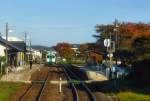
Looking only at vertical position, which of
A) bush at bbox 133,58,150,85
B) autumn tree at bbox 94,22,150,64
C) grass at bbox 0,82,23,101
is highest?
autumn tree at bbox 94,22,150,64

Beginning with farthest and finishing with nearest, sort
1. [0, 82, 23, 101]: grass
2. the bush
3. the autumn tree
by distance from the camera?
the autumn tree
the bush
[0, 82, 23, 101]: grass

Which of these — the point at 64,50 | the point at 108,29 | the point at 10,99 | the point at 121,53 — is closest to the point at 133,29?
the point at 108,29

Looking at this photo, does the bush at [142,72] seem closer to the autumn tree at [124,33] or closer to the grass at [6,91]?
the grass at [6,91]

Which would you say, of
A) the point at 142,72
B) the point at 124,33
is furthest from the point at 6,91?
the point at 124,33

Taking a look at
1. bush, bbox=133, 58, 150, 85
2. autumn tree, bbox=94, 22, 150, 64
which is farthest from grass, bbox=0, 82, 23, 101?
autumn tree, bbox=94, 22, 150, 64

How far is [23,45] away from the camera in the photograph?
113688 millimetres

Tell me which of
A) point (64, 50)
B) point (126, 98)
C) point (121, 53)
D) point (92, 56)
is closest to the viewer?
point (126, 98)

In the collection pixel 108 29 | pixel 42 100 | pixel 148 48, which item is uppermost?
pixel 108 29

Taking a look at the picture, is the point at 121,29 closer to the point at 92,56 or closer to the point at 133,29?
the point at 133,29

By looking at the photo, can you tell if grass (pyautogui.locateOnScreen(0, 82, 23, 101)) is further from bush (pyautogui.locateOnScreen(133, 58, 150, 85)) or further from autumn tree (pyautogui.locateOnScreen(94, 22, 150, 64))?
autumn tree (pyautogui.locateOnScreen(94, 22, 150, 64))

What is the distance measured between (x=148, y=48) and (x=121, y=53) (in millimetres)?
26477

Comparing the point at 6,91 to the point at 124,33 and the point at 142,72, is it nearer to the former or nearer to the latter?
the point at 142,72

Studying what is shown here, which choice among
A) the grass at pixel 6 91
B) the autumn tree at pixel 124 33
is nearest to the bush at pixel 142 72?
the grass at pixel 6 91

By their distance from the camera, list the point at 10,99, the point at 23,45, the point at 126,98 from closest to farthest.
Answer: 1. the point at 126,98
2. the point at 10,99
3. the point at 23,45
